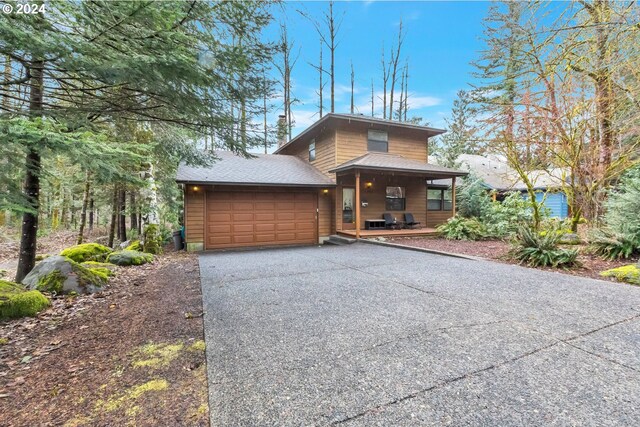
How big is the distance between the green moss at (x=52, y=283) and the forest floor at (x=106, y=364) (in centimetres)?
26

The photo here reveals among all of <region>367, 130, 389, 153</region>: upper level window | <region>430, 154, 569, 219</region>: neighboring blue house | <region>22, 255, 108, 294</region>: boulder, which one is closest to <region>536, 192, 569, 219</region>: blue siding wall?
<region>430, 154, 569, 219</region>: neighboring blue house

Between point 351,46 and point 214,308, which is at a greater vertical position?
point 351,46

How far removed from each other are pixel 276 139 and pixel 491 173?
65.1ft

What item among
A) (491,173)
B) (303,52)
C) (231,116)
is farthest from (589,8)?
(303,52)

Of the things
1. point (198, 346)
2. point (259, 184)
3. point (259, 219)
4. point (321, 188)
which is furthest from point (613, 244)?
point (259, 219)

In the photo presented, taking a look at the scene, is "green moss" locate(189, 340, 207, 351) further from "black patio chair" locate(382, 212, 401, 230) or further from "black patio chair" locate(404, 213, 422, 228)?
"black patio chair" locate(404, 213, 422, 228)

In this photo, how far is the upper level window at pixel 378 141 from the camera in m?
→ 12.2

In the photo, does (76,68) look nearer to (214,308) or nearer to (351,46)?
(214,308)

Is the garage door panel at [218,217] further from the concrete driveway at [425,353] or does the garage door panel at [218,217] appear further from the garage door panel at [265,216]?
the concrete driveway at [425,353]

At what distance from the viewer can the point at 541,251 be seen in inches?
241

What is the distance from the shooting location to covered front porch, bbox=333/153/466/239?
35.7 ft

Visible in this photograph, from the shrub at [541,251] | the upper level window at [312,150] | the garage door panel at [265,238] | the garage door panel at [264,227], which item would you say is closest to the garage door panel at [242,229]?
the garage door panel at [264,227]

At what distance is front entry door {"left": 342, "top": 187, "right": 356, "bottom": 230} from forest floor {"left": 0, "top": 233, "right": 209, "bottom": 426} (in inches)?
321

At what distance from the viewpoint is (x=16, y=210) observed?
2.51 meters
